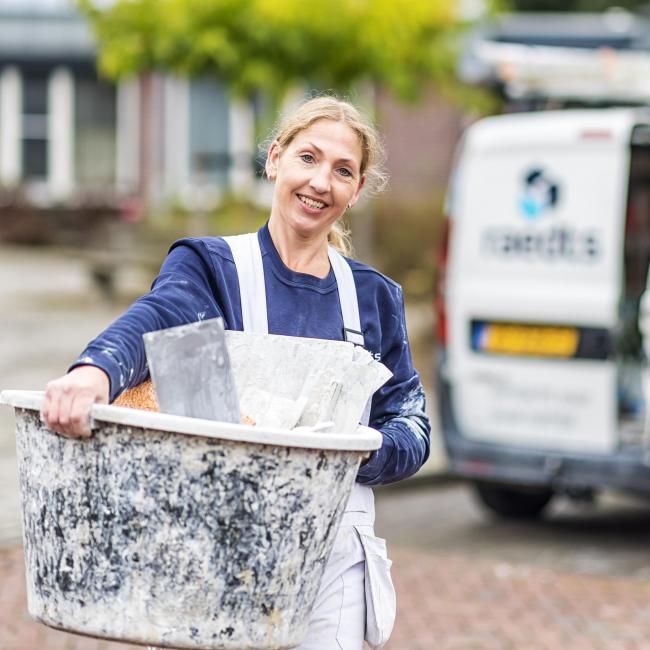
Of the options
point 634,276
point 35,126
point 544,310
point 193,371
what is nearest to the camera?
point 193,371

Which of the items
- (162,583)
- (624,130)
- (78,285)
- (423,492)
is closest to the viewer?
(162,583)

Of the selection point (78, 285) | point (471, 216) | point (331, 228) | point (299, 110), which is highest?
point (299, 110)

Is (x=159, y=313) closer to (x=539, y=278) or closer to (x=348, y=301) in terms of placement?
(x=348, y=301)

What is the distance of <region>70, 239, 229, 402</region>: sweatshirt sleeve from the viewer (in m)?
2.33

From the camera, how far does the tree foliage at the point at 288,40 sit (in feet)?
43.3

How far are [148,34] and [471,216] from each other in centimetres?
723

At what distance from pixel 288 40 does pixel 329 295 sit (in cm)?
1077

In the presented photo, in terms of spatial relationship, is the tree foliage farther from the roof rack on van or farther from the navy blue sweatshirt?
the navy blue sweatshirt

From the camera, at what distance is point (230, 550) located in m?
2.28

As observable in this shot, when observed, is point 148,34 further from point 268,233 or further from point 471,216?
point 268,233

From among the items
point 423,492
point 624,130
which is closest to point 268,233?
point 624,130

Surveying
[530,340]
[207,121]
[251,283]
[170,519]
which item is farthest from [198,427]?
[207,121]

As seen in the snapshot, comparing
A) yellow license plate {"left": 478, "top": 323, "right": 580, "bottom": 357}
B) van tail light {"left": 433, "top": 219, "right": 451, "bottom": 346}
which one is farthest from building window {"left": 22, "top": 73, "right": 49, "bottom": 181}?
yellow license plate {"left": 478, "top": 323, "right": 580, "bottom": 357}

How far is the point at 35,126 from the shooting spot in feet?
84.8
